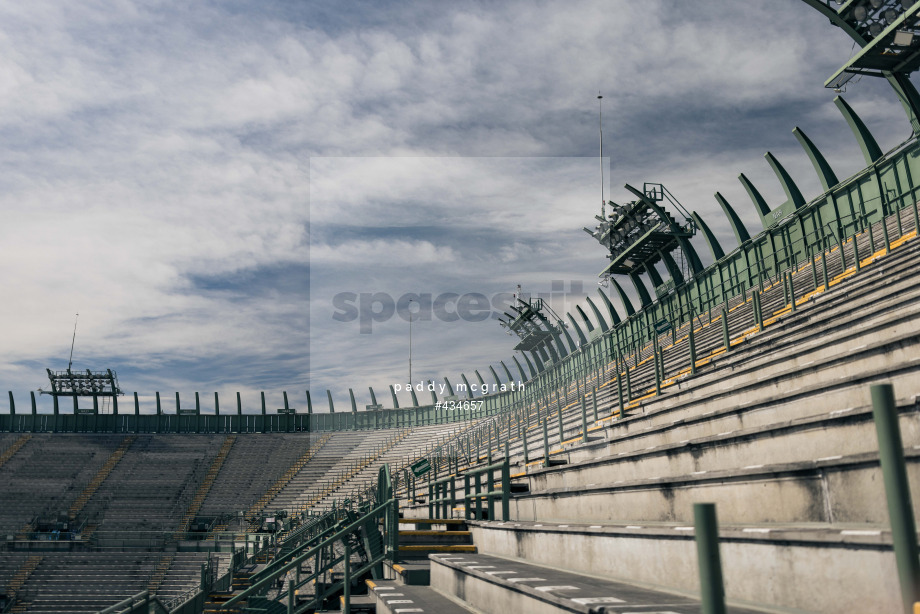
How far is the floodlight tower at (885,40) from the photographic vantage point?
47.1 ft

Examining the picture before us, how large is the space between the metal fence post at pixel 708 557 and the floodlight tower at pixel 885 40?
649 inches

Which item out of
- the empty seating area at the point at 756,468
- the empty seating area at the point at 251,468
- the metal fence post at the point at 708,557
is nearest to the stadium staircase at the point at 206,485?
the empty seating area at the point at 251,468

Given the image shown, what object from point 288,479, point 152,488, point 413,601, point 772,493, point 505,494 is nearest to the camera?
point 772,493

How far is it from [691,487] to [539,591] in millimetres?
1204

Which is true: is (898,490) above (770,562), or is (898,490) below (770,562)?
above

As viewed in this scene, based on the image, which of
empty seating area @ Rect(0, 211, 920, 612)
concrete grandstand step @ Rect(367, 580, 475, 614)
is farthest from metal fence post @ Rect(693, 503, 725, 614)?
concrete grandstand step @ Rect(367, 580, 475, 614)

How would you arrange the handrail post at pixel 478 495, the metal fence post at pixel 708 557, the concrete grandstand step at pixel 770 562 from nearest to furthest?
the metal fence post at pixel 708 557
the concrete grandstand step at pixel 770 562
the handrail post at pixel 478 495

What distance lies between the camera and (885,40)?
47.6ft

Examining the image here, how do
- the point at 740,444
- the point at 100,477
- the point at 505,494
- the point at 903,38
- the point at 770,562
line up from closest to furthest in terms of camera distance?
the point at 770,562
the point at 740,444
the point at 505,494
the point at 903,38
the point at 100,477

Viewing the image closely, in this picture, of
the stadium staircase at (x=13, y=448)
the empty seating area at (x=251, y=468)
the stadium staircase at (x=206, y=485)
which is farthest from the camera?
the stadium staircase at (x=13, y=448)

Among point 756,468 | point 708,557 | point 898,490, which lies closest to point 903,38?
point 756,468

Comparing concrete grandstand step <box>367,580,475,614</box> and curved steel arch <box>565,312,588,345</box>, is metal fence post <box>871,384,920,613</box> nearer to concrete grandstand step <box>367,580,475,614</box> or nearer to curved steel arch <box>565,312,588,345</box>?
concrete grandstand step <box>367,580,475,614</box>

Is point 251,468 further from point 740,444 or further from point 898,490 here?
point 898,490

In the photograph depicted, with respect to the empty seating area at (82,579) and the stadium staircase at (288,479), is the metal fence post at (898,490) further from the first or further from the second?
the stadium staircase at (288,479)
